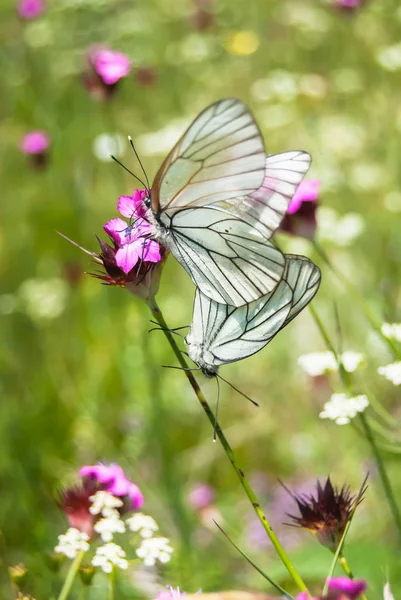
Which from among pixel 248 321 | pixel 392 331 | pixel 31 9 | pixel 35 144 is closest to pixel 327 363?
pixel 392 331

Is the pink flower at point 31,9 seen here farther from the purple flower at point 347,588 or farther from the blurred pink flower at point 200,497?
the purple flower at point 347,588

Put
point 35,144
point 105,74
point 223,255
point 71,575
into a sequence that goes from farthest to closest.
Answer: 1. point 35,144
2. point 105,74
3. point 223,255
4. point 71,575

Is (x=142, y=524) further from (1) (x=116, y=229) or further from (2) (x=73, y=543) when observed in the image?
(1) (x=116, y=229)

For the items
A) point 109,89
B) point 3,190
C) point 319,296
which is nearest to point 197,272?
point 109,89

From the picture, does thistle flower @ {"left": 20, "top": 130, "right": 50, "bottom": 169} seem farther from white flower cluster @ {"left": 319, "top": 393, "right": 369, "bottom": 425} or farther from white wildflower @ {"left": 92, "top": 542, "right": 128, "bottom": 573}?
white wildflower @ {"left": 92, "top": 542, "right": 128, "bottom": 573}

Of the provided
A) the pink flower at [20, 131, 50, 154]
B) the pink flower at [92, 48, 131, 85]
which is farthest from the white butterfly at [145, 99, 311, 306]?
the pink flower at [20, 131, 50, 154]
